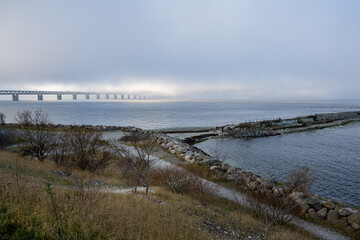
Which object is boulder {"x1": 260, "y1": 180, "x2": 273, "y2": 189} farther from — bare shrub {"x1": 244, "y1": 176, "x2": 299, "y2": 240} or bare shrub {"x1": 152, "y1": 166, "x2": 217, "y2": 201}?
bare shrub {"x1": 152, "y1": 166, "x2": 217, "y2": 201}

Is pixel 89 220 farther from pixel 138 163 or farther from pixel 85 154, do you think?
pixel 85 154

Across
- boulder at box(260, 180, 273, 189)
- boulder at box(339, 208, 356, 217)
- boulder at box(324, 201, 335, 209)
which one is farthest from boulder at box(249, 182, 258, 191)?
boulder at box(339, 208, 356, 217)

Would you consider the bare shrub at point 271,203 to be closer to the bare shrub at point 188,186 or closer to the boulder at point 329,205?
the boulder at point 329,205

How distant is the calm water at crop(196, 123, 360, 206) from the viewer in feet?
43.3

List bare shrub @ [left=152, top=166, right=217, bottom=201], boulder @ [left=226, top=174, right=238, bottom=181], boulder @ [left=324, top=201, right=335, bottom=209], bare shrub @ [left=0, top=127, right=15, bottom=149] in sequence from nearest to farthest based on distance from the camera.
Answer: boulder @ [left=324, top=201, right=335, bottom=209]
bare shrub @ [left=152, top=166, right=217, bottom=201]
boulder @ [left=226, top=174, right=238, bottom=181]
bare shrub @ [left=0, top=127, right=15, bottom=149]

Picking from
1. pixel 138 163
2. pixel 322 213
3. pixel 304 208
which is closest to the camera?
pixel 322 213

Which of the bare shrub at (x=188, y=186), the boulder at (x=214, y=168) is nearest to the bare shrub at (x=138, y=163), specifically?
the bare shrub at (x=188, y=186)

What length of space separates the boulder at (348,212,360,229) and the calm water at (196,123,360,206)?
343cm

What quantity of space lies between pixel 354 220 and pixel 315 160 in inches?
471

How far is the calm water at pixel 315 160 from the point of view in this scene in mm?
13211

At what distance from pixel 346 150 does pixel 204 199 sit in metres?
22.5

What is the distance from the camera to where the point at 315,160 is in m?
19.2

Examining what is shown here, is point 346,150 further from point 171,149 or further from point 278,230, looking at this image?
point 278,230

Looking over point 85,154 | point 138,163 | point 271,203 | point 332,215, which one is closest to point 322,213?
point 332,215
